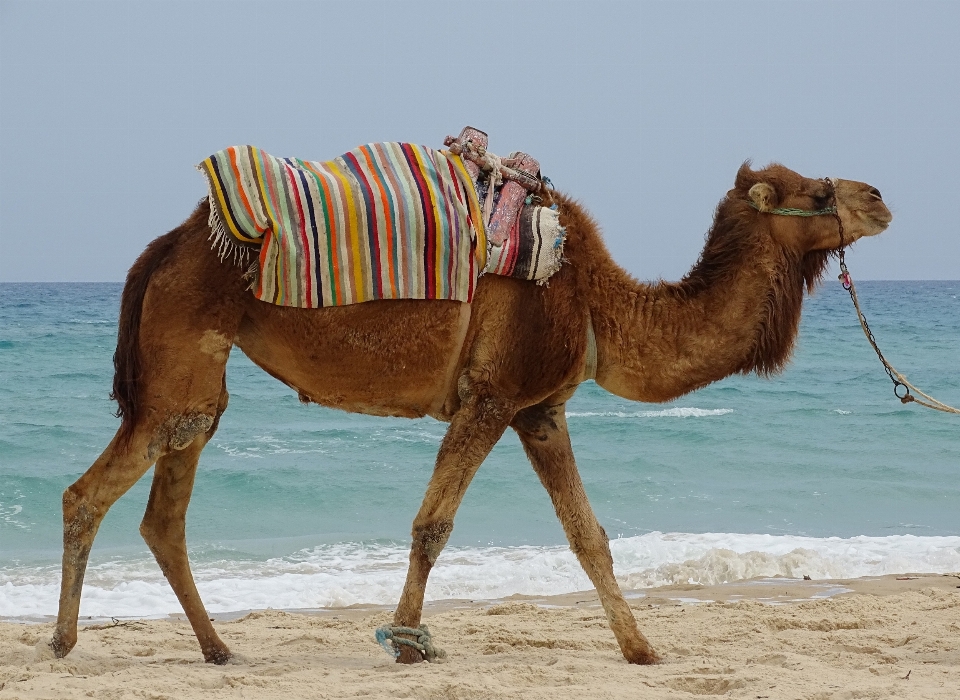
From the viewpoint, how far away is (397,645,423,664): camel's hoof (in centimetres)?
496

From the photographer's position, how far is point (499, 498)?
40.7 feet

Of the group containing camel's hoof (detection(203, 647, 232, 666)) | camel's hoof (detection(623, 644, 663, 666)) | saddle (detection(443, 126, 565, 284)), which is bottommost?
camel's hoof (detection(203, 647, 232, 666))

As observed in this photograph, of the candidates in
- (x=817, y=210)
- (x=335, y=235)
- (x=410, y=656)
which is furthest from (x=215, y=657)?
(x=817, y=210)

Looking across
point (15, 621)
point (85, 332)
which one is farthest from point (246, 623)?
point (85, 332)

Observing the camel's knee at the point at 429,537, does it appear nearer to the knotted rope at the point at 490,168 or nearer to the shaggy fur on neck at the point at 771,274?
the knotted rope at the point at 490,168

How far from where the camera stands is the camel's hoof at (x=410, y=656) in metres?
4.96

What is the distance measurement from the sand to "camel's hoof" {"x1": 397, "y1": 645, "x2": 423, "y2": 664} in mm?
52

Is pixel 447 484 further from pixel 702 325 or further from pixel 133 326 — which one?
pixel 133 326

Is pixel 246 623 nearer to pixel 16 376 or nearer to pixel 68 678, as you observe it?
pixel 68 678

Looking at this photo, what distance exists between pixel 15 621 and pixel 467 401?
12.4 ft

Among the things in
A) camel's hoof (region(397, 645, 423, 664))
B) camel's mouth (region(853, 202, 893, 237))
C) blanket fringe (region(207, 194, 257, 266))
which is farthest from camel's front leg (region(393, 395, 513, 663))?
camel's mouth (region(853, 202, 893, 237))

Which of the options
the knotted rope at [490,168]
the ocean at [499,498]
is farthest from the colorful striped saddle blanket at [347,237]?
the ocean at [499,498]

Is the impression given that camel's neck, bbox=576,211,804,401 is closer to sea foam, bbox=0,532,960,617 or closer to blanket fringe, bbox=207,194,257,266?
blanket fringe, bbox=207,194,257,266

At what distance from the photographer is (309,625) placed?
6.50m
